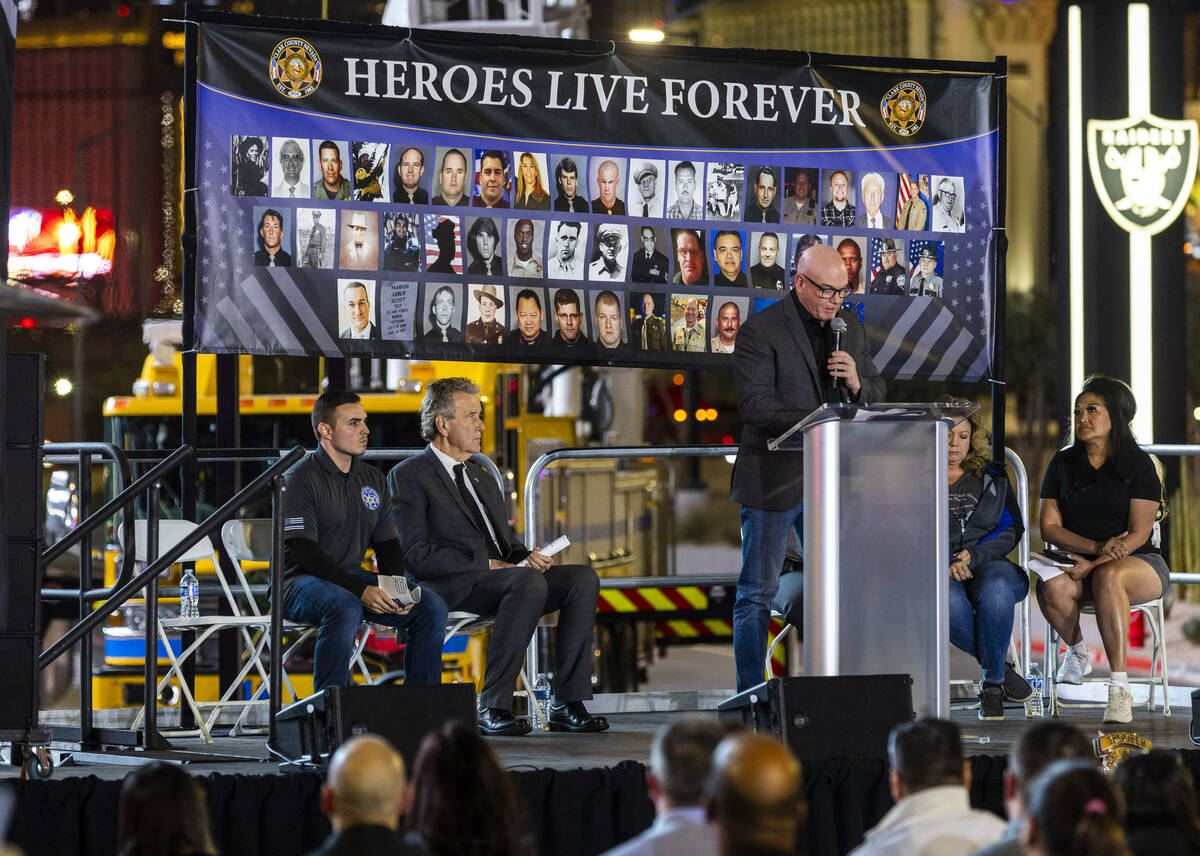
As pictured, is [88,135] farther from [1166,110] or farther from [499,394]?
[1166,110]

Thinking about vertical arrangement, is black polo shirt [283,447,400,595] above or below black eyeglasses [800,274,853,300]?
below

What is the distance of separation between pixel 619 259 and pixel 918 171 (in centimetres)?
165

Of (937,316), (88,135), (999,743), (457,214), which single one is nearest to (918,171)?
(937,316)

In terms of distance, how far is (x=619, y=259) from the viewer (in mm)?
7922

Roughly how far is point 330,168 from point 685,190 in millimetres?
1690

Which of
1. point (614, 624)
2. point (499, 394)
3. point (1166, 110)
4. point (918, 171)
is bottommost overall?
point (614, 624)

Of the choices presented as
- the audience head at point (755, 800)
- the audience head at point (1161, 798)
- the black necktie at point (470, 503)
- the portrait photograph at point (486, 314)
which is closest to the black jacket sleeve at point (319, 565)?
the black necktie at point (470, 503)

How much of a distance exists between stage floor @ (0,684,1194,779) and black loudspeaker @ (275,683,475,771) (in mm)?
278

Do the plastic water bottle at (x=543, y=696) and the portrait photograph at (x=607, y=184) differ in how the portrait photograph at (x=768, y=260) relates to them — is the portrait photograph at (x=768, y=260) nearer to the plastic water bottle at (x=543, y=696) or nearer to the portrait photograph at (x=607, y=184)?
the portrait photograph at (x=607, y=184)

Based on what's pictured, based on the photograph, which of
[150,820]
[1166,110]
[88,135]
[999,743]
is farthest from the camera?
[88,135]

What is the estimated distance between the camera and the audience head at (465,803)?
3482mm

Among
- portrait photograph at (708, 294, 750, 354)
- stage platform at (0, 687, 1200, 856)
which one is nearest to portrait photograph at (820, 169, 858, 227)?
portrait photograph at (708, 294, 750, 354)

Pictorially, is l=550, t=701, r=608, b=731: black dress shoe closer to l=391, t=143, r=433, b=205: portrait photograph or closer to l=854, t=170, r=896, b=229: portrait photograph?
l=391, t=143, r=433, b=205: portrait photograph

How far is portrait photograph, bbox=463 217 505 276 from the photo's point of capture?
305 inches
